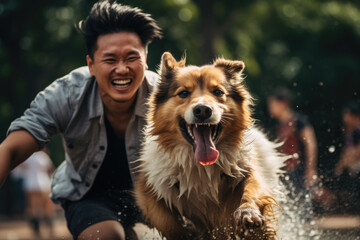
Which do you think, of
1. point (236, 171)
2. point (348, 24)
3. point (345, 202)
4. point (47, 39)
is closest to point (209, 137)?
point (236, 171)

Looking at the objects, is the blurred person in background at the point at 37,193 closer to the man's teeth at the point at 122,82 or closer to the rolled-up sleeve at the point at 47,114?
the rolled-up sleeve at the point at 47,114

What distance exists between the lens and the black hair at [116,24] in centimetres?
460

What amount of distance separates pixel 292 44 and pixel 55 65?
9369 millimetres

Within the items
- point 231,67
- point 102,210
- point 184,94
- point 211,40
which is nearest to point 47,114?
point 102,210

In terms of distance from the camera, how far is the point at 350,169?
6.17 metres

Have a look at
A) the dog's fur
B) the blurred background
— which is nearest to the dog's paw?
the dog's fur

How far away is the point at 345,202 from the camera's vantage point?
579cm

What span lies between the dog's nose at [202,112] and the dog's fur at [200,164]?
176 mm

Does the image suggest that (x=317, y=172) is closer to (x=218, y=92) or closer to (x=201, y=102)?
(x=218, y=92)

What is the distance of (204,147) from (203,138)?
0.27ft

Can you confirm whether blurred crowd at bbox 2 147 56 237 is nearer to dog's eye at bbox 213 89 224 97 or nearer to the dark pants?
the dark pants

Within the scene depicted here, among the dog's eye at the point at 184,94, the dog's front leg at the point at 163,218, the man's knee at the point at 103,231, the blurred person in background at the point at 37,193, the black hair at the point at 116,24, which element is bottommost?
the blurred person in background at the point at 37,193

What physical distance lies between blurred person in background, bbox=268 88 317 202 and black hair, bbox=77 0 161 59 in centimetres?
175

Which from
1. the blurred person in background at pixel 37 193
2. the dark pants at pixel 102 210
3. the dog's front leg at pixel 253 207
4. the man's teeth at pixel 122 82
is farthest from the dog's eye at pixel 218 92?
the blurred person in background at pixel 37 193
